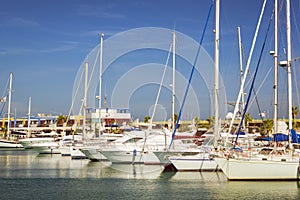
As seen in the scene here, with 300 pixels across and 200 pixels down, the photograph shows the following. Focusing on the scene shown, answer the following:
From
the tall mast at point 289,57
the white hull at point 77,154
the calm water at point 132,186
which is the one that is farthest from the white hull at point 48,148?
the tall mast at point 289,57

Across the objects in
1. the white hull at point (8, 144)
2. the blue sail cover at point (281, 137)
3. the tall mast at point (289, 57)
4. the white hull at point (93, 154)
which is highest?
the tall mast at point (289, 57)

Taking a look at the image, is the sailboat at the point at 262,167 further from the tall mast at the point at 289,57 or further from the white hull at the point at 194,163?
the white hull at the point at 194,163

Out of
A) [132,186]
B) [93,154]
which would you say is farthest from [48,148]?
[132,186]

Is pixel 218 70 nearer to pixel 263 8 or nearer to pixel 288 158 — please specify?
pixel 263 8

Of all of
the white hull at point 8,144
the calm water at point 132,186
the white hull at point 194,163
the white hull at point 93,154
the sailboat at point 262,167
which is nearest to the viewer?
the calm water at point 132,186

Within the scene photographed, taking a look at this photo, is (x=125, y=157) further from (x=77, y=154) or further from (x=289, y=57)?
(x=289, y=57)

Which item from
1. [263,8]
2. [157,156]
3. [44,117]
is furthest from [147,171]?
[44,117]

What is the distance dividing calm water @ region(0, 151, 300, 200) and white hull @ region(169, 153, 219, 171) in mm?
631

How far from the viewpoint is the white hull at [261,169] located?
29.6 metres

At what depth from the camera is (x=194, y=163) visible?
3647 centimetres

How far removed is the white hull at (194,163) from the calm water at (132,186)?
63cm

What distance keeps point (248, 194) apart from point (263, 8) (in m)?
16.9

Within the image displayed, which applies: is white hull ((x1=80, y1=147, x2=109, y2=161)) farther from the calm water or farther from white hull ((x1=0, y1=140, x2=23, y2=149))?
white hull ((x1=0, y1=140, x2=23, y2=149))

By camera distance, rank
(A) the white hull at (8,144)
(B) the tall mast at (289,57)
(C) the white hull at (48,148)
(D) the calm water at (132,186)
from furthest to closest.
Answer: (A) the white hull at (8,144) < (C) the white hull at (48,148) < (B) the tall mast at (289,57) < (D) the calm water at (132,186)
